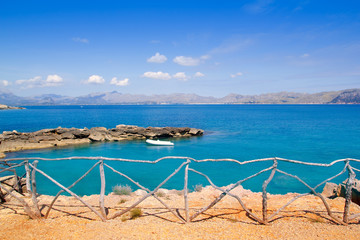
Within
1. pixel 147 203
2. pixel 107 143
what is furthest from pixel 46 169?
pixel 147 203

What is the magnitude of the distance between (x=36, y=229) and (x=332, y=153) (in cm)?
3235

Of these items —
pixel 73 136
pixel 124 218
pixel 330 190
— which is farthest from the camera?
pixel 73 136

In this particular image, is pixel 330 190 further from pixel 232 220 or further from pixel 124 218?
pixel 124 218

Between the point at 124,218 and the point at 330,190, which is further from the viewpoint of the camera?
the point at 330,190

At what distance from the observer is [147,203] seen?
8781mm

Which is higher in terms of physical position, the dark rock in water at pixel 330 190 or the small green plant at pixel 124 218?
the small green plant at pixel 124 218

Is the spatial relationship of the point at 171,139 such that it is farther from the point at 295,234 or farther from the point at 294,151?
the point at 295,234

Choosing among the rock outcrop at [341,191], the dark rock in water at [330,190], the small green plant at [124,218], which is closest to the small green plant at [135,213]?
the small green plant at [124,218]

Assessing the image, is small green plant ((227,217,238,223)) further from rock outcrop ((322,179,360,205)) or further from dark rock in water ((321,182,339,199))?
dark rock in water ((321,182,339,199))

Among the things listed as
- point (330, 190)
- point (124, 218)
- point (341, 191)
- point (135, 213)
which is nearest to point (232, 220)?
point (135, 213)

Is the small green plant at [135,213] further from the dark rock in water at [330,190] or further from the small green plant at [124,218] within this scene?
the dark rock in water at [330,190]

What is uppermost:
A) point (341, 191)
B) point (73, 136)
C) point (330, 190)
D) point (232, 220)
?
point (232, 220)

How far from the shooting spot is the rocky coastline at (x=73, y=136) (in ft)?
103

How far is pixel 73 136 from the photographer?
36.6m
